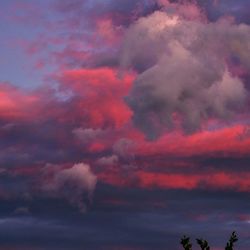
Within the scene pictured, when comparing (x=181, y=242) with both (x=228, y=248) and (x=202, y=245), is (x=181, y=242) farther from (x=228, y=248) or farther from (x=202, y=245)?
(x=228, y=248)

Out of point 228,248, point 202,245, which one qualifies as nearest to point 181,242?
point 202,245

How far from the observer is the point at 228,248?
1545 inches

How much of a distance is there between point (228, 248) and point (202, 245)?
2575 millimetres

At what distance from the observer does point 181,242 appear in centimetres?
3903

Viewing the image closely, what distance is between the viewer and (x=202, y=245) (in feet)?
129

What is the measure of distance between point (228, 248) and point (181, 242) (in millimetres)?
4679
